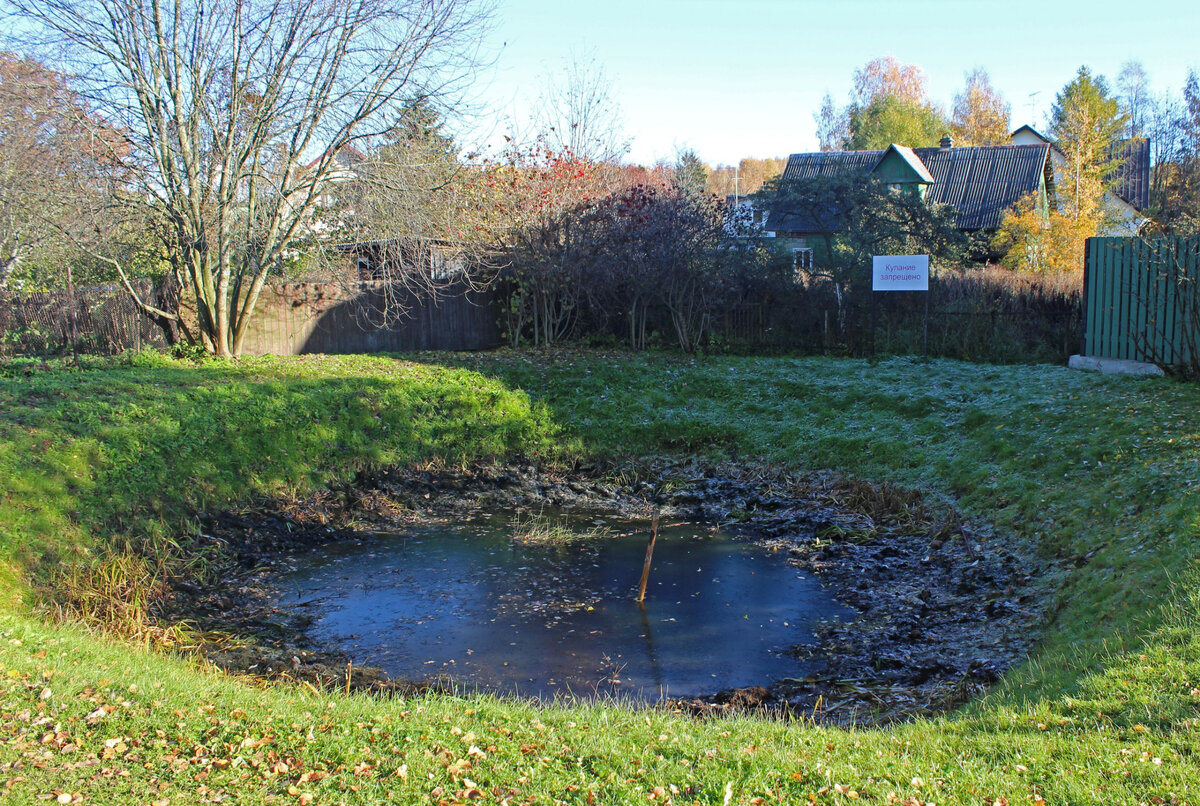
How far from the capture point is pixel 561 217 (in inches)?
707

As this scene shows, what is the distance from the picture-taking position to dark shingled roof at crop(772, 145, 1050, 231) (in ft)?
105

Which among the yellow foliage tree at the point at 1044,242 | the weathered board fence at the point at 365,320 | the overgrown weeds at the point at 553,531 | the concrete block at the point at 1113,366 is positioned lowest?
the overgrown weeds at the point at 553,531

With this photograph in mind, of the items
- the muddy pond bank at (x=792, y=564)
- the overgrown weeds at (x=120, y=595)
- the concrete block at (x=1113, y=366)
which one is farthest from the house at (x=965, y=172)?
the overgrown weeds at (x=120, y=595)

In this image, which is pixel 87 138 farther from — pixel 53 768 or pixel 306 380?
pixel 53 768

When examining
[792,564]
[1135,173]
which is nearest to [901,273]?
[792,564]

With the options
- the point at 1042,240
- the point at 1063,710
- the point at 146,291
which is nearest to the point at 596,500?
the point at 1063,710

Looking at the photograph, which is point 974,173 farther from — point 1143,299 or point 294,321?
point 294,321

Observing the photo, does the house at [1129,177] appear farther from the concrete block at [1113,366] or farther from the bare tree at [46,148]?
the bare tree at [46,148]

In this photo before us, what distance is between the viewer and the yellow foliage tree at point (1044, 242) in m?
24.2

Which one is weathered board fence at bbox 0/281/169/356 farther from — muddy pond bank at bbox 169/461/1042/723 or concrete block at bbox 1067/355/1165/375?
concrete block at bbox 1067/355/1165/375

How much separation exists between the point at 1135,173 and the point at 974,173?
1627cm

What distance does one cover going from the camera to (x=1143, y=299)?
13219 mm

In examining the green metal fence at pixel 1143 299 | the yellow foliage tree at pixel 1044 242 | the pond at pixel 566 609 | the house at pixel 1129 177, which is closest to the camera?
the pond at pixel 566 609

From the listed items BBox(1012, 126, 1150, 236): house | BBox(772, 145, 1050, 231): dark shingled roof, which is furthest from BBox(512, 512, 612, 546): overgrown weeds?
BBox(1012, 126, 1150, 236): house
